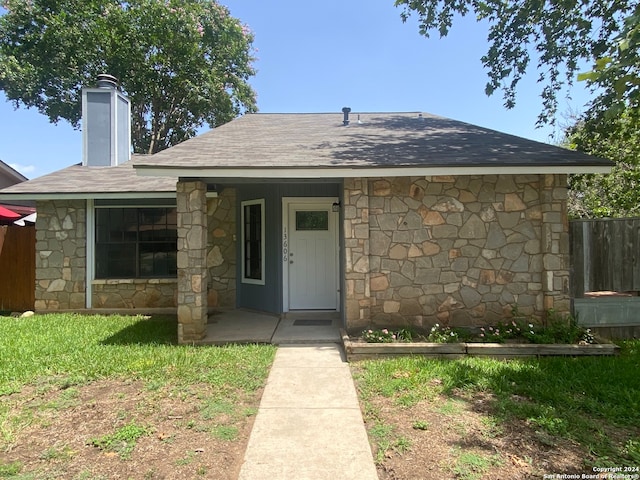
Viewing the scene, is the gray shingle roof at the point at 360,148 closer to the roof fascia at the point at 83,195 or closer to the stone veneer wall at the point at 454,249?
the stone veneer wall at the point at 454,249

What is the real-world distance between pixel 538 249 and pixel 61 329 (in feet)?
26.2

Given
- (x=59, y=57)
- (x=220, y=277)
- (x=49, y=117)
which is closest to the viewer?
(x=220, y=277)

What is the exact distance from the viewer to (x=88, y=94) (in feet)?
32.0

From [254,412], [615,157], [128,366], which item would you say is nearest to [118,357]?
[128,366]

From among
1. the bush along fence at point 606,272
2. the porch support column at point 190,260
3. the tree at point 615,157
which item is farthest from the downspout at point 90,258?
the tree at point 615,157

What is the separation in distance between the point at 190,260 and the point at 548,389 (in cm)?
479

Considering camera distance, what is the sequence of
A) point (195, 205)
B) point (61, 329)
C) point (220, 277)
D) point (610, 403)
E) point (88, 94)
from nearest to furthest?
point (610, 403)
point (195, 205)
point (61, 329)
point (220, 277)
point (88, 94)

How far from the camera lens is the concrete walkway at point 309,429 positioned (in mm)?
2611

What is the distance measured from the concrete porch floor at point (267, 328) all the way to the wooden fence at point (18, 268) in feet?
14.6

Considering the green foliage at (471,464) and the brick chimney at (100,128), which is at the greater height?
the brick chimney at (100,128)

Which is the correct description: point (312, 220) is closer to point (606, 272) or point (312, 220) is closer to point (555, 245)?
point (555, 245)

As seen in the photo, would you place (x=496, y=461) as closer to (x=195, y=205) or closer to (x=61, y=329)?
(x=195, y=205)

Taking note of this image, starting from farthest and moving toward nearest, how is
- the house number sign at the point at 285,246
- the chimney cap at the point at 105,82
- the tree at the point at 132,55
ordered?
the tree at the point at 132,55 < the chimney cap at the point at 105,82 < the house number sign at the point at 285,246

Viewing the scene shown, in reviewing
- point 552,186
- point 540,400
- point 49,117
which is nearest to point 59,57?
point 49,117
